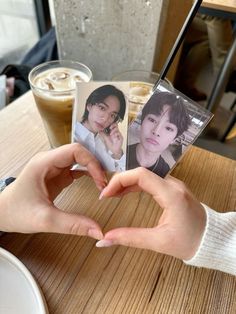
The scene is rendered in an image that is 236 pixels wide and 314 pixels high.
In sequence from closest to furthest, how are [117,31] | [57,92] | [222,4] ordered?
[57,92], [117,31], [222,4]

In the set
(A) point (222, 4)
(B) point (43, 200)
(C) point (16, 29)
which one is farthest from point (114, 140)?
(C) point (16, 29)

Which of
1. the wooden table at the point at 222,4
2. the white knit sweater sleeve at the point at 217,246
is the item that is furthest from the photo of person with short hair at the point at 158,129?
the wooden table at the point at 222,4

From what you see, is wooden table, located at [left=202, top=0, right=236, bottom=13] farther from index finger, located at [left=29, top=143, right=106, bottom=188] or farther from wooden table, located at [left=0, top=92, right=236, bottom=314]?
index finger, located at [left=29, top=143, right=106, bottom=188]

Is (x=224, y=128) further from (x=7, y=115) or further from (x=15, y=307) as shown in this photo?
(x=15, y=307)

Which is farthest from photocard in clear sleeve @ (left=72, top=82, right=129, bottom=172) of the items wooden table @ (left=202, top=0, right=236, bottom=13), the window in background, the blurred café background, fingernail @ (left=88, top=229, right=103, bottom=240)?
the window in background

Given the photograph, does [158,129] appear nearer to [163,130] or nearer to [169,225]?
[163,130]

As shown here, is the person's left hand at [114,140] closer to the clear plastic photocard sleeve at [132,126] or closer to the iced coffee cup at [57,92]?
the clear plastic photocard sleeve at [132,126]

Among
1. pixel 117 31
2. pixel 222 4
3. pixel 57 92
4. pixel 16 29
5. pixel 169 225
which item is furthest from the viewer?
pixel 16 29
